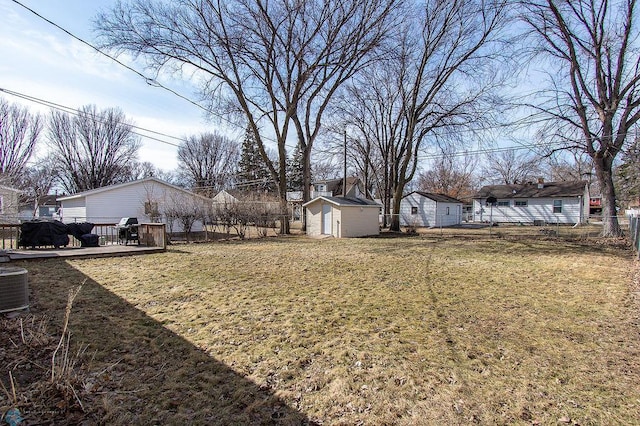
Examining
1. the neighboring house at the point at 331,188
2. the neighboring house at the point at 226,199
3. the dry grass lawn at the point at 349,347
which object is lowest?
the dry grass lawn at the point at 349,347

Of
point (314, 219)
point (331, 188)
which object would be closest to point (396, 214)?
point (314, 219)

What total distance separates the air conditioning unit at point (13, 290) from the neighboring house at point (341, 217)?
14.6 m

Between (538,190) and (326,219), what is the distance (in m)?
23.3

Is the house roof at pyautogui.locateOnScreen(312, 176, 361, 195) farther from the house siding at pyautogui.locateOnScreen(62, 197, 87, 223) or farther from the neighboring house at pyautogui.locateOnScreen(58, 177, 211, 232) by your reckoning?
the house siding at pyautogui.locateOnScreen(62, 197, 87, 223)

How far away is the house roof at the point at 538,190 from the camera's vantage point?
28.9 meters

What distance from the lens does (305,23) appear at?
698 inches

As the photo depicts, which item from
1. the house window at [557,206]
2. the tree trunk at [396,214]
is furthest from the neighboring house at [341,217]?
the house window at [557,206]

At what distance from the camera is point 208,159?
4819 cm

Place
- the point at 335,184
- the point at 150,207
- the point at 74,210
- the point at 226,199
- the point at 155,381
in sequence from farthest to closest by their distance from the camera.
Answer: the point at 335,184 < the point at 226,199 < the point at 74,210 < the point at 150,207 < the point at 155,381

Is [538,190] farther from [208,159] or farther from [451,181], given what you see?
[208,159]

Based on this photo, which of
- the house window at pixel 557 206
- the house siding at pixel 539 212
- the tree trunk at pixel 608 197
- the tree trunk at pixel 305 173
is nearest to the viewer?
the tree trunk at pixel 608 197

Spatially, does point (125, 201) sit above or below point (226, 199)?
below

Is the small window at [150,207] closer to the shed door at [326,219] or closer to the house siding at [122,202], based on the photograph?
the house siding at [122,202]

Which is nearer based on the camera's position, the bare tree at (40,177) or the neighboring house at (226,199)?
the neighboring house at (226,199)
